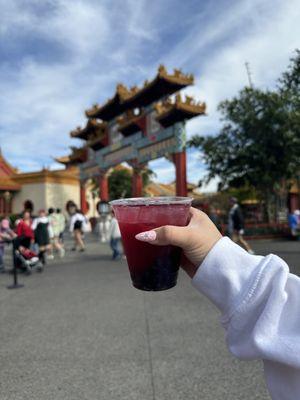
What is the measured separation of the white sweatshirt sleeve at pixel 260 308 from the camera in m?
0.85

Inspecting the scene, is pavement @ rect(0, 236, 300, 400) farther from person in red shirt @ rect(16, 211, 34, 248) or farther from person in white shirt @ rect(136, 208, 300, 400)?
person in red shirt @ rect(16, 211, 34, 248)

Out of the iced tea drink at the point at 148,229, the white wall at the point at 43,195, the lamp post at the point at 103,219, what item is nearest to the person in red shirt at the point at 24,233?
the iced tea drink at the point at 148,229

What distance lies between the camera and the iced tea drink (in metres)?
1.18

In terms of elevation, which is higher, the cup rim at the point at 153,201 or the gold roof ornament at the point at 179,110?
the gold roof ornament at the point at 179,110

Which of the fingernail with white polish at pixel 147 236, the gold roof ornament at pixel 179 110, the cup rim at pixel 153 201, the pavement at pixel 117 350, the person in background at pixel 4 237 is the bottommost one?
the pavement at pixel 117 350

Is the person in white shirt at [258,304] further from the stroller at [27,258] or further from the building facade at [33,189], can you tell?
the building facade at [33,189]

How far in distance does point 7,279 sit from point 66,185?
22657mm

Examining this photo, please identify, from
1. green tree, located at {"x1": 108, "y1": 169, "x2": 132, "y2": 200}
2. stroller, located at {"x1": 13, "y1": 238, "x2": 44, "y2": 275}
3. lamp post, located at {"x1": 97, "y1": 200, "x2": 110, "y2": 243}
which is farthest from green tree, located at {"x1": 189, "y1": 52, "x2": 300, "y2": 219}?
green tree, located at {"x1": 108, "y1": 169, "x2": 132, "y2": 200}

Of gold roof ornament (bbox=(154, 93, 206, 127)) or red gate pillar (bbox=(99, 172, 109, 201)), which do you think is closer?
gold roof ornament (bbox=(154, 93, 206, 127))

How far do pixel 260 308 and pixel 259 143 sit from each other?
15.0 m

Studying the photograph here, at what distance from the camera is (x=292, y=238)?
45.1 ft

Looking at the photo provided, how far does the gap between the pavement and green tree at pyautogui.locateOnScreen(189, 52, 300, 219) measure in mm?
10732

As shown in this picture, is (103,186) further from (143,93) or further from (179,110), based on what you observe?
(179,110)

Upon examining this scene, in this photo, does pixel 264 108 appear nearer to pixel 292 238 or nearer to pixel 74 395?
pixel 292 238
